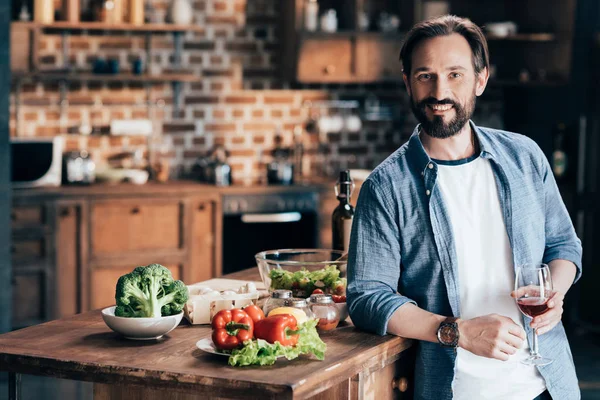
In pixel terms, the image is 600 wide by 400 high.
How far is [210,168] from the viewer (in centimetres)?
612

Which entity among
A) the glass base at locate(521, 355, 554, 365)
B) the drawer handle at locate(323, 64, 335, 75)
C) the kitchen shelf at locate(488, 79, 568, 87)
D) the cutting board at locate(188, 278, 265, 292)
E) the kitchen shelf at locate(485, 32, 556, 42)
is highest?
the kitchen shelf at locate(485, 32, 556, 42)

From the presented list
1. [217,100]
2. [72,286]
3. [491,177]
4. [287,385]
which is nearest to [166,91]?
[217,100]

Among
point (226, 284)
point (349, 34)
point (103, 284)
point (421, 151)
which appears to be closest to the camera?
point (421, 151)

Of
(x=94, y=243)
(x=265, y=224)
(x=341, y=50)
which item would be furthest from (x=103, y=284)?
(x=341, y=50)

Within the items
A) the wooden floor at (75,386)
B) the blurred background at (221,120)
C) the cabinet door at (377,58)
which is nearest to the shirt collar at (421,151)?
the wooden floor at (75,386)

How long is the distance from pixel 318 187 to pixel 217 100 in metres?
1.03

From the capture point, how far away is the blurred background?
18.3 feet

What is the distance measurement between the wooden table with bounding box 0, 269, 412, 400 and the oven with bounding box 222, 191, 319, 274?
332cm

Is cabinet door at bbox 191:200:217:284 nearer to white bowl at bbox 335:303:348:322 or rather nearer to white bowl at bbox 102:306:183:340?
white bowl at bbox 335:303:348:322

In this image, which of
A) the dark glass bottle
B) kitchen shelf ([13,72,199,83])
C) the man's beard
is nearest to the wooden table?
the man's beard

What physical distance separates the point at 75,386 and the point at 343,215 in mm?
2330

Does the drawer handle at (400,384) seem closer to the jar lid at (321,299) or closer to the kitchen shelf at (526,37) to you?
the jar lid at (321,299)

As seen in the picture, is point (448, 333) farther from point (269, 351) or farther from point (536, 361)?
point (269, 351)

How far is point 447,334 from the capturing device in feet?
7.56
